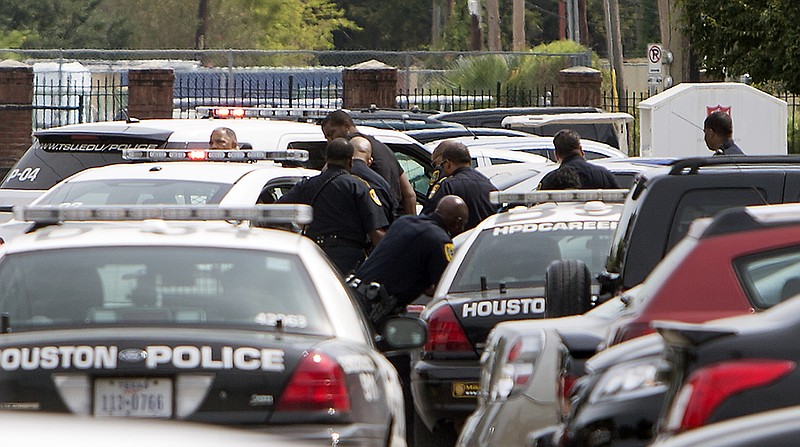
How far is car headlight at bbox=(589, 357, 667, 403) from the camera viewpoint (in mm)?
4477

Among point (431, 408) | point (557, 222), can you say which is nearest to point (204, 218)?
point (431, 408)

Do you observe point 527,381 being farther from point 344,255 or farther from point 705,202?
point 344,255

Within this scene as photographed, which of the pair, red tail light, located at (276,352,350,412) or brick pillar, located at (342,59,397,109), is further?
brick pillar, located at (342,59,397,109)

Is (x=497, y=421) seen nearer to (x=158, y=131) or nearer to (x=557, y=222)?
(x=557, y=222)

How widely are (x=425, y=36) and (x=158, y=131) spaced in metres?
73.7

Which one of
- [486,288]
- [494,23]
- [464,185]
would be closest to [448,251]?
[486,288]

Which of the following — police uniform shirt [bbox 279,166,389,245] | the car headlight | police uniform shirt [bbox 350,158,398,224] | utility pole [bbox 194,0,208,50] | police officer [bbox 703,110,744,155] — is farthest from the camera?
utility pole [bbox 194,0,208,50]

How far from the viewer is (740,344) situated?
390 cm

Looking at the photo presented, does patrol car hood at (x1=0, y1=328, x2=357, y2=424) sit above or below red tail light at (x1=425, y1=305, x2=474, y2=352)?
above

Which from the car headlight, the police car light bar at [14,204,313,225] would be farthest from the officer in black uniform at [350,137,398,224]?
the car headlight

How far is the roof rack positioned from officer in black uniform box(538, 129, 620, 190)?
3.72 m

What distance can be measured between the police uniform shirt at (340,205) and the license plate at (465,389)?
2.34m

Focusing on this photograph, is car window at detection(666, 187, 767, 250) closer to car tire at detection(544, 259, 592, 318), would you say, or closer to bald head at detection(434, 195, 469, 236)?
car tire at detection(544, 259, 592, 318)

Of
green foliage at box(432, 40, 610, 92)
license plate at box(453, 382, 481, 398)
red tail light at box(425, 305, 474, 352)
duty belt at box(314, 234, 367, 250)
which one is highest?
green foliage at box(432, 40, 610, 92)
